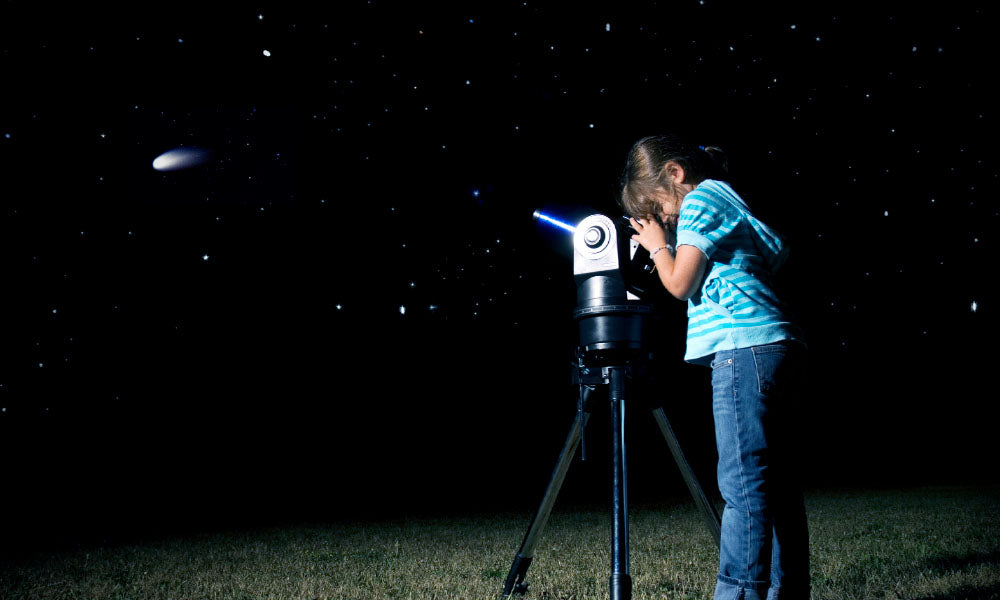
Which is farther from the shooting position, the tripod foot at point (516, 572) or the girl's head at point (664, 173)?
the tripod foot at point (516, 572)

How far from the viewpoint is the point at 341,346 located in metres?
7.61

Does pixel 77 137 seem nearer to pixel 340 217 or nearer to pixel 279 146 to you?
pixel 279 146

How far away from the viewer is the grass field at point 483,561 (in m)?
2.55

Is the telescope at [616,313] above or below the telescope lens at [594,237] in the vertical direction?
below

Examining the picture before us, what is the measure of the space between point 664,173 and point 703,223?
0.32 m

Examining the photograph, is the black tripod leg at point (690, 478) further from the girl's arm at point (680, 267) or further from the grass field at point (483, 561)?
the girl's arm at point (680, 267)

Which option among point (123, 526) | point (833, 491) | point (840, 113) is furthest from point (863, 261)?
point (123, 526)

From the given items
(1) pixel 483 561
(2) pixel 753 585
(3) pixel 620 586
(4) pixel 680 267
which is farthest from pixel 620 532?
(1) pixel 483 561

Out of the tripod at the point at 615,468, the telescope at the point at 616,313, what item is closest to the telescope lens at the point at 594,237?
the telescope at the point at 616,313

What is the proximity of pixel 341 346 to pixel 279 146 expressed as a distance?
2626 mm

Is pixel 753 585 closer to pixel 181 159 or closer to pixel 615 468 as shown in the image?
pixel 615 468

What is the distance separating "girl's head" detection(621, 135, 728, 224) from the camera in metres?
1.81

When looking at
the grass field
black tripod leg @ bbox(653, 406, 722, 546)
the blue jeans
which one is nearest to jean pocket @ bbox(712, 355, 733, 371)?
the blue jeans

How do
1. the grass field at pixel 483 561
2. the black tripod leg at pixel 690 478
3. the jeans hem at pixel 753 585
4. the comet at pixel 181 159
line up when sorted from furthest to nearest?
the comet at pixel 181 159 → the grass field at pixel 483 561 → the black tripod leg at pixel 690 478 → the jeans hem at pixel 753 585
